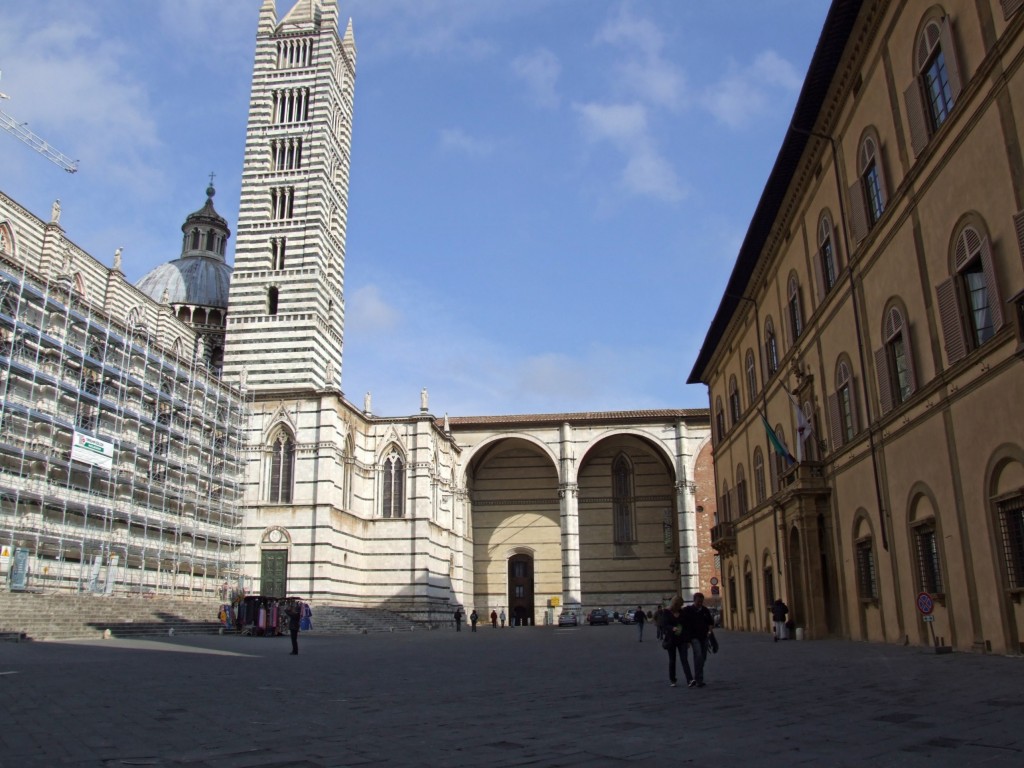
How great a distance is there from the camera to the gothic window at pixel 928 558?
598 inches

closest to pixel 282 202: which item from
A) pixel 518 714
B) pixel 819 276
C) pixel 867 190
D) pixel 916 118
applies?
pixel 819 276

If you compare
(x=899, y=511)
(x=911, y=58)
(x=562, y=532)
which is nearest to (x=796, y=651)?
(x=899, y=511)

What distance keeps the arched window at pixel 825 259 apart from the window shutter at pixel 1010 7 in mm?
8441

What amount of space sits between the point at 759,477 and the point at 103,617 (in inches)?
835

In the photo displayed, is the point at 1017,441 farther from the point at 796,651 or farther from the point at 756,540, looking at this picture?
the point at 756,540

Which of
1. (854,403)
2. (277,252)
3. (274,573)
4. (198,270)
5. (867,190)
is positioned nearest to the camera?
(867,190)

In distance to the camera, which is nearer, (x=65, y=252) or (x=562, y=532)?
(x=65, y=252)

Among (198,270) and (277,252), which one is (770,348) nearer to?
(277,252)

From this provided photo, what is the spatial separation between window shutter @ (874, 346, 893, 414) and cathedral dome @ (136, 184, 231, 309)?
47.4 meters

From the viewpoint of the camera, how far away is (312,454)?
129ft

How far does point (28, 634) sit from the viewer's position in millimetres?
21734

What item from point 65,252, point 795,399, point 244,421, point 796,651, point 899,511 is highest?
point 65,252

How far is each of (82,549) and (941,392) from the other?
26.7 m

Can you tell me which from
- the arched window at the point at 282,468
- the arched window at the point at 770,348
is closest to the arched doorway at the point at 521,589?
the arched window at the point at 282,468
